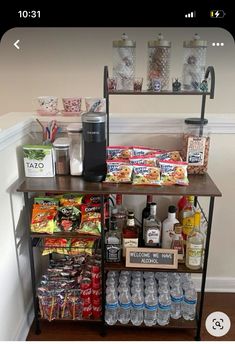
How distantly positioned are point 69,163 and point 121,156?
25cm

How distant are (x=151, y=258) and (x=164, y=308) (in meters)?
0.27

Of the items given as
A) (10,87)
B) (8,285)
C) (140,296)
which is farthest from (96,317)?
(10,87)

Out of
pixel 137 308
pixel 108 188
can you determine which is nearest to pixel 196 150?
pixel 108 188

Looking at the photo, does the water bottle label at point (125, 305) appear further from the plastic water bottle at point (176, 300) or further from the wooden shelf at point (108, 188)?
the wooden shelf at point (108, 188)

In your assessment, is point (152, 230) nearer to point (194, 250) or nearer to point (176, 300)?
point (194, 250)

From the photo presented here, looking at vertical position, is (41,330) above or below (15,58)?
below

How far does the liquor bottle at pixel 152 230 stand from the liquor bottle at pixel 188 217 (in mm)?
140

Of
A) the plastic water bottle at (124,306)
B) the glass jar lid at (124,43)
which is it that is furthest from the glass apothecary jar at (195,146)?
the plastic water bottle at (124,306)

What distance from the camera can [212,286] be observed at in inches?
76.4

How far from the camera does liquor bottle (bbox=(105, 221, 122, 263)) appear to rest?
1.52m

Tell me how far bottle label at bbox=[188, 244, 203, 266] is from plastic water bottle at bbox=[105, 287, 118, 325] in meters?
0.40

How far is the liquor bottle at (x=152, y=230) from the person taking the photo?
150 cm
